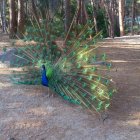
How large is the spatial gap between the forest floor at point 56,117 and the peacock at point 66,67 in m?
0.21

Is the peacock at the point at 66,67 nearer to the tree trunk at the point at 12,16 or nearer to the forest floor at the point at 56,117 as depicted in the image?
the forest floor at the point at 56,117

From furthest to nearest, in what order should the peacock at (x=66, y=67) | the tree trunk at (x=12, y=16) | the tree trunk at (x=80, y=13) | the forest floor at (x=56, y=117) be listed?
1. the tree trunk at (x=80, y=13)
2. the tree trunk at (x=12, y=16)
3. the peacock at (x=66, y=67)
4. the forest floor at (x=56, y=117)

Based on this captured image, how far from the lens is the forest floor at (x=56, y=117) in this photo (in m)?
5.89

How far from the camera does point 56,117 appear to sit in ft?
20.7

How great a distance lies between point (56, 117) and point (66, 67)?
117cm

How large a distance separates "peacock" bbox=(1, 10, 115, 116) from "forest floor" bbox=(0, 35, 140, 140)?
210mm

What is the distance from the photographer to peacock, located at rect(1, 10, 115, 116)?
21.6 ft

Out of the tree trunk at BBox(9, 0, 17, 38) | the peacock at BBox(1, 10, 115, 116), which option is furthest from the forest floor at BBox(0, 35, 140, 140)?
the tree trunk at BBox(9, 0, 17, 38)

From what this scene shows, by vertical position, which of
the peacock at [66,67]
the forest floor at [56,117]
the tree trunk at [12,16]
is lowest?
the forest floor at [56,117]

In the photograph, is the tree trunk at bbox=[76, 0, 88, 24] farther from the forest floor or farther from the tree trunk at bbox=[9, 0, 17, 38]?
the forest floor

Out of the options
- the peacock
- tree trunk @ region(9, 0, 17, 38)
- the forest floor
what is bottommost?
the forest floor

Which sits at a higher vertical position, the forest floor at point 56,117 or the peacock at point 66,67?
the peacock at point 66,67

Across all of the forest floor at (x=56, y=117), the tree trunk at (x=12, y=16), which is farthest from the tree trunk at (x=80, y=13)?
the forest floor at (x=56, y=117)

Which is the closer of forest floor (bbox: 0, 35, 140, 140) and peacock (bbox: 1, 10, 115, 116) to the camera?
forest floor (bbox: 0, 35, 140, 140)
